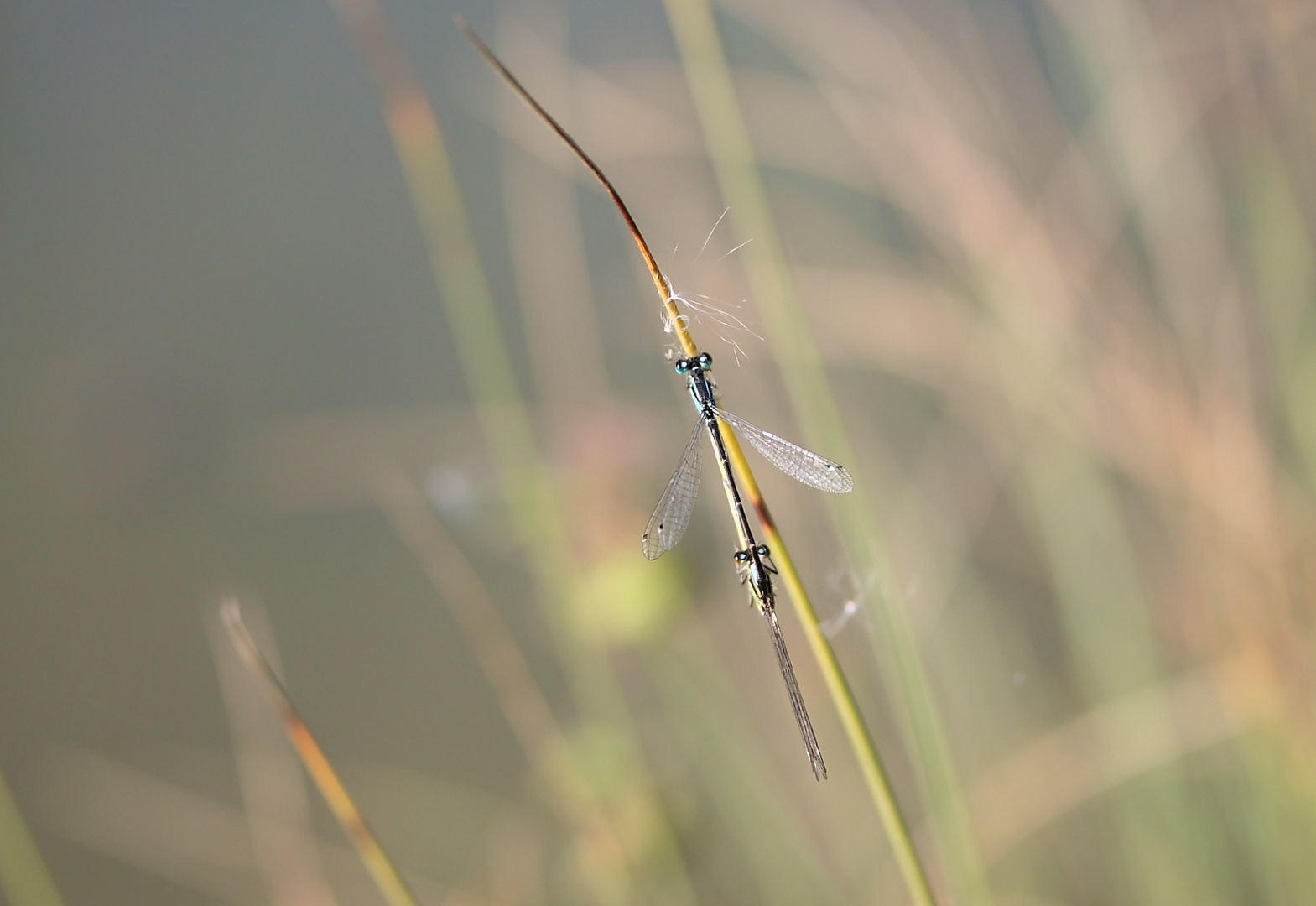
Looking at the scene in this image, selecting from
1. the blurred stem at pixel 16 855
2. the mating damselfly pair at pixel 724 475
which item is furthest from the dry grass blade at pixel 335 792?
the blurred stem at pixel 16 855

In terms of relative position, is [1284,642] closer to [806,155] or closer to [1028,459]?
[1028,459]

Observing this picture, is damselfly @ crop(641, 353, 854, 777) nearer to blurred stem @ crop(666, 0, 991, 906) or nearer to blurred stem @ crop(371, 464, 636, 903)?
blurred stem @ crop(666, 0, 991, 906)

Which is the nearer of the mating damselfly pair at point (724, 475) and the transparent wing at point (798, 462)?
the mating damselfly pair at point (724, 475)

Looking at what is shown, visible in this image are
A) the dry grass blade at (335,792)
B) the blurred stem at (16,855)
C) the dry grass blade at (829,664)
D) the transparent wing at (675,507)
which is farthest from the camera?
the blurred stem at (16,855)

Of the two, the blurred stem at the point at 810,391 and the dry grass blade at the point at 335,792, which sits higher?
the blurred stem at the point at 810,391

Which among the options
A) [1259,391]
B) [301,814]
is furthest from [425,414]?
[1259,391]

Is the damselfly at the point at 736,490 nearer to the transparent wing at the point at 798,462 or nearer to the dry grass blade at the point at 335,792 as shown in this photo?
the transparent wing at the point at 798,462

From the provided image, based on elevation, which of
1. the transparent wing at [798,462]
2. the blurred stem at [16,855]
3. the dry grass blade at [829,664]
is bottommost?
the dry grass blade at [829,664]

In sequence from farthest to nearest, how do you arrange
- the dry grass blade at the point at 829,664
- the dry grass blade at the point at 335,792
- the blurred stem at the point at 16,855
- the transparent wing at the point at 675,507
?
the blurred stem at the point at 16,855 → the transparent wing at the point at 675,507 → the dry grass blade at the point at 335,792 → the dry grass blade at the point at 829,664

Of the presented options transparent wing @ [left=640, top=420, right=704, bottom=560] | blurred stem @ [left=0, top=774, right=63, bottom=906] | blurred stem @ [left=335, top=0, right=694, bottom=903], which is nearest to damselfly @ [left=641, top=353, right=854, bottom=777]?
transparent wing @ [left=640, top=420, right=704, bottom=560]
